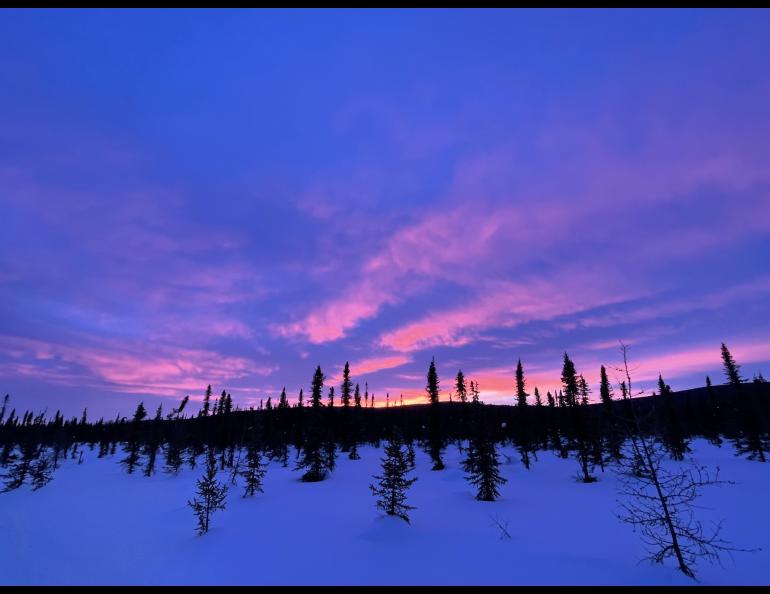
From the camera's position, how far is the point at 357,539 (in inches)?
728

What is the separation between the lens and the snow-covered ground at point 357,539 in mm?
14102

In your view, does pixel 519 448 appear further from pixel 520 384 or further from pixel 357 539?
pixel 357 539

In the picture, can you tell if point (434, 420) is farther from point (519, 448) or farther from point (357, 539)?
point (357, 539)

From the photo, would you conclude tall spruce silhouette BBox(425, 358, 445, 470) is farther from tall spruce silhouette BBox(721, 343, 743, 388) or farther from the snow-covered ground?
tall spruce silhouette BBox(721, 343, 743, 388)

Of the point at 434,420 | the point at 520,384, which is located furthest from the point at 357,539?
the point at 520,384

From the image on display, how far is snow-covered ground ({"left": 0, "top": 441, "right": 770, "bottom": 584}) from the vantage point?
14102 mm

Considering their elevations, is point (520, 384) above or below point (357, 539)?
above

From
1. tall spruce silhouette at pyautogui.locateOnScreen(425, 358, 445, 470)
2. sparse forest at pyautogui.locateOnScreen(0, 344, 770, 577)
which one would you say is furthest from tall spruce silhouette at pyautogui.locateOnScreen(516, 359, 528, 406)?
tall spruce silhouette at pyautogui.locateOnScreen(425, 358, 445, 470)

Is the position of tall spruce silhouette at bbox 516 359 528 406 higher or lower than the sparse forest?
higher

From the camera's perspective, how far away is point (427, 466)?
53156 mm

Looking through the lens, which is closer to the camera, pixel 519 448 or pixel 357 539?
pixel 357 539

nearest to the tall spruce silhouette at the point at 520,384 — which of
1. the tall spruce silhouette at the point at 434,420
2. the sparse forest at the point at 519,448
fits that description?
the sparse forest at the point at 519,448

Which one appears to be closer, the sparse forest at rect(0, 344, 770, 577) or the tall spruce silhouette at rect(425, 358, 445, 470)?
the sparse forest at rect(0, 344, 770, 577)
